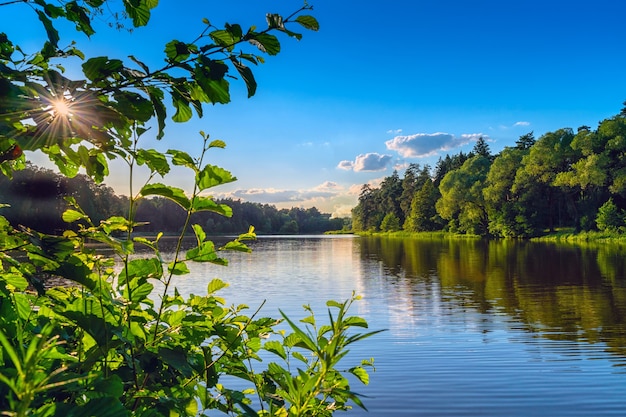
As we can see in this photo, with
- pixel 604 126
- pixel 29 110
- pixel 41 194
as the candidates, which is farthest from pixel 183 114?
pixel 604 126

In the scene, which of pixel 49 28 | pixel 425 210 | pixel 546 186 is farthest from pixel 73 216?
pixel 425 210

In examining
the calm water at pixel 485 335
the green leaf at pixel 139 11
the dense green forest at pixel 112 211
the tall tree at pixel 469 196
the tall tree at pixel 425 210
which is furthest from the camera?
the tall tree at pixel 425 210

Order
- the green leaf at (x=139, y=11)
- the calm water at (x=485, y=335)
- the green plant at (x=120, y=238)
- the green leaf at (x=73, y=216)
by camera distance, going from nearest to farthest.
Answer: the green plant at (x=120, y=238), the green leaf at (x=139, y=11), the green leaf at (x=73, y=216), the calm water at (x=485, y=335)

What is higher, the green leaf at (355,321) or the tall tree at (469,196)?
the tall tree at (469,196)

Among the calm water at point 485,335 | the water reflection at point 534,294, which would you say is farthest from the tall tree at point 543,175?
the calm water at point 485,335

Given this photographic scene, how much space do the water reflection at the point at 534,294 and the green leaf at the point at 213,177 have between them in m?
10.1

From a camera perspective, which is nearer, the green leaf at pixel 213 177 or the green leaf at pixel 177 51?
the green leaf at pixel 177 51

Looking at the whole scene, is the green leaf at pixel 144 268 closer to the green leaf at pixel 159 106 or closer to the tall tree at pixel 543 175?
the green leaf at pixel 159 106

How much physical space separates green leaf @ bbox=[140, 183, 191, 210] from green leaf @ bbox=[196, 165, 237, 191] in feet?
0.19

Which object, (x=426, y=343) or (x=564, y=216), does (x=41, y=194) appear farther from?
(x=564, y=216)

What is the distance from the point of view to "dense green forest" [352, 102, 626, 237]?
166 ft

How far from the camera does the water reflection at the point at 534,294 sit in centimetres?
1199

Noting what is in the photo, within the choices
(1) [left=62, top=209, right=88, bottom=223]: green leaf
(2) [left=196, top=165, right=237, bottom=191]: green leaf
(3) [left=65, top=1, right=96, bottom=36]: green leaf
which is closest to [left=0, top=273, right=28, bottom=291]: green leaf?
(1) [left=62, top=209, right=88, bottom=223]: green leaf

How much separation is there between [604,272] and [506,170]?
41.2 m
